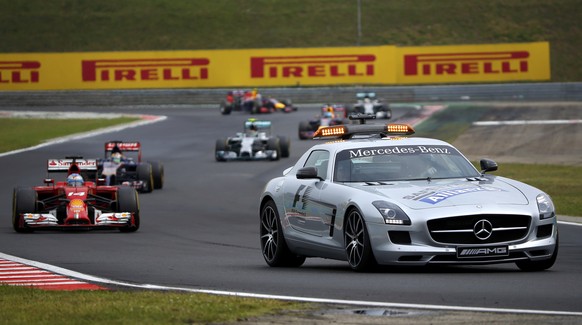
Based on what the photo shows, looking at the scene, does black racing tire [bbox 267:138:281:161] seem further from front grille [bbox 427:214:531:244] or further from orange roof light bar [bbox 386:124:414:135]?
front grille [bbox 427:214:531:244]

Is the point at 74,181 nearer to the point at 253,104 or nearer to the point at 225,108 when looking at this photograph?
the point at 225,108

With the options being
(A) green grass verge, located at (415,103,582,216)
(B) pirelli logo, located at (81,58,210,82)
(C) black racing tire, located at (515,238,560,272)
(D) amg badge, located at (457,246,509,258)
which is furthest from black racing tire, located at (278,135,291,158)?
(B) pirelli logo, located at (81,58,210,82)

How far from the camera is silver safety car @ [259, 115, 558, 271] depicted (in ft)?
39.3

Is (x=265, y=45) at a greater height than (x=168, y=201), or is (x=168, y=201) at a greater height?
(x=265, y=45)

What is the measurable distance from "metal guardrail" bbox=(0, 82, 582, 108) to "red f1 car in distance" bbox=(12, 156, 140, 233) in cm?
4148

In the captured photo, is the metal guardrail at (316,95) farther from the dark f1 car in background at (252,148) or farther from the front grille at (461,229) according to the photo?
the front grille at (461,229)

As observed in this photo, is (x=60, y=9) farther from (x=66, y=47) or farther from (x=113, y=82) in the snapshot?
(x=113, y=82)

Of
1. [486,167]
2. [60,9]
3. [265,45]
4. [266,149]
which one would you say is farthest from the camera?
[60,9]

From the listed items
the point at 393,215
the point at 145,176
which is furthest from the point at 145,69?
the point at 393,215

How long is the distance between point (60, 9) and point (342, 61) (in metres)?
22.9

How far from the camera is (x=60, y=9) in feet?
268

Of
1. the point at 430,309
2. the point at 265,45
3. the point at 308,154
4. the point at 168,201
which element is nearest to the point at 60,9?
the point at 265,45

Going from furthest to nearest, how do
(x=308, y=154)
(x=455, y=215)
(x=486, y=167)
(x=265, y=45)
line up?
(x=265, y=45)
(x=308, y=154)
(x=486, y=167)
(x=455, y=215)

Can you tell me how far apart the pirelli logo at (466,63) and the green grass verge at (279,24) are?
786 cm
